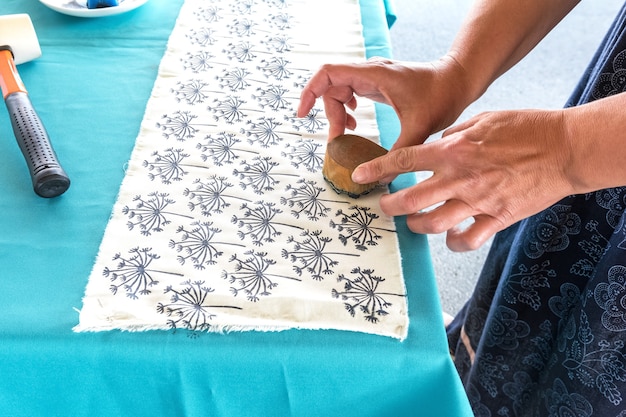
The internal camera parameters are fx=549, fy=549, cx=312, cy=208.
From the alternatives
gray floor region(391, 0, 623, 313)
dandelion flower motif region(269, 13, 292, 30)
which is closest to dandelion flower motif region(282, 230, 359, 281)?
dandelion flower motif region(269, 13, 292, 30)

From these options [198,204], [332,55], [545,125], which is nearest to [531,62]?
[332,55]

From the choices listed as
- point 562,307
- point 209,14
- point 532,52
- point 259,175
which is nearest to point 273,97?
point 259,175

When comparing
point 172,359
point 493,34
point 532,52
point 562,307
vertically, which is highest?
point 493,34

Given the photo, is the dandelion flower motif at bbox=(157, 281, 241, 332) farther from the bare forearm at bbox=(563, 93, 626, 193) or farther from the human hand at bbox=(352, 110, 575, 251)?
the bare forearm at bbox=(563, 93, 626, 193)

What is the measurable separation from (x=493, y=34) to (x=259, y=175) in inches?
14.5

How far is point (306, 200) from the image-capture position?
2.01 feet

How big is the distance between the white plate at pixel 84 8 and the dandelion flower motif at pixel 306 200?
0.47 m

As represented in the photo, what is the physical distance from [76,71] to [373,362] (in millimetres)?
593

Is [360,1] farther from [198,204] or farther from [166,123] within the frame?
[198,204]

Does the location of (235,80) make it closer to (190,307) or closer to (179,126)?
(179,126)

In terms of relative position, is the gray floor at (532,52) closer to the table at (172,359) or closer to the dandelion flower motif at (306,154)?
the dandelion flower motif at (306,154)

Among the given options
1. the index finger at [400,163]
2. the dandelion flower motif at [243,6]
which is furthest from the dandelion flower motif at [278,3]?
the index finger at [400,163]

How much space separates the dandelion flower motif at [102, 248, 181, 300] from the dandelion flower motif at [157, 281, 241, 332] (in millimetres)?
23

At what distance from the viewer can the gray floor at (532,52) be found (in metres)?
2.08
